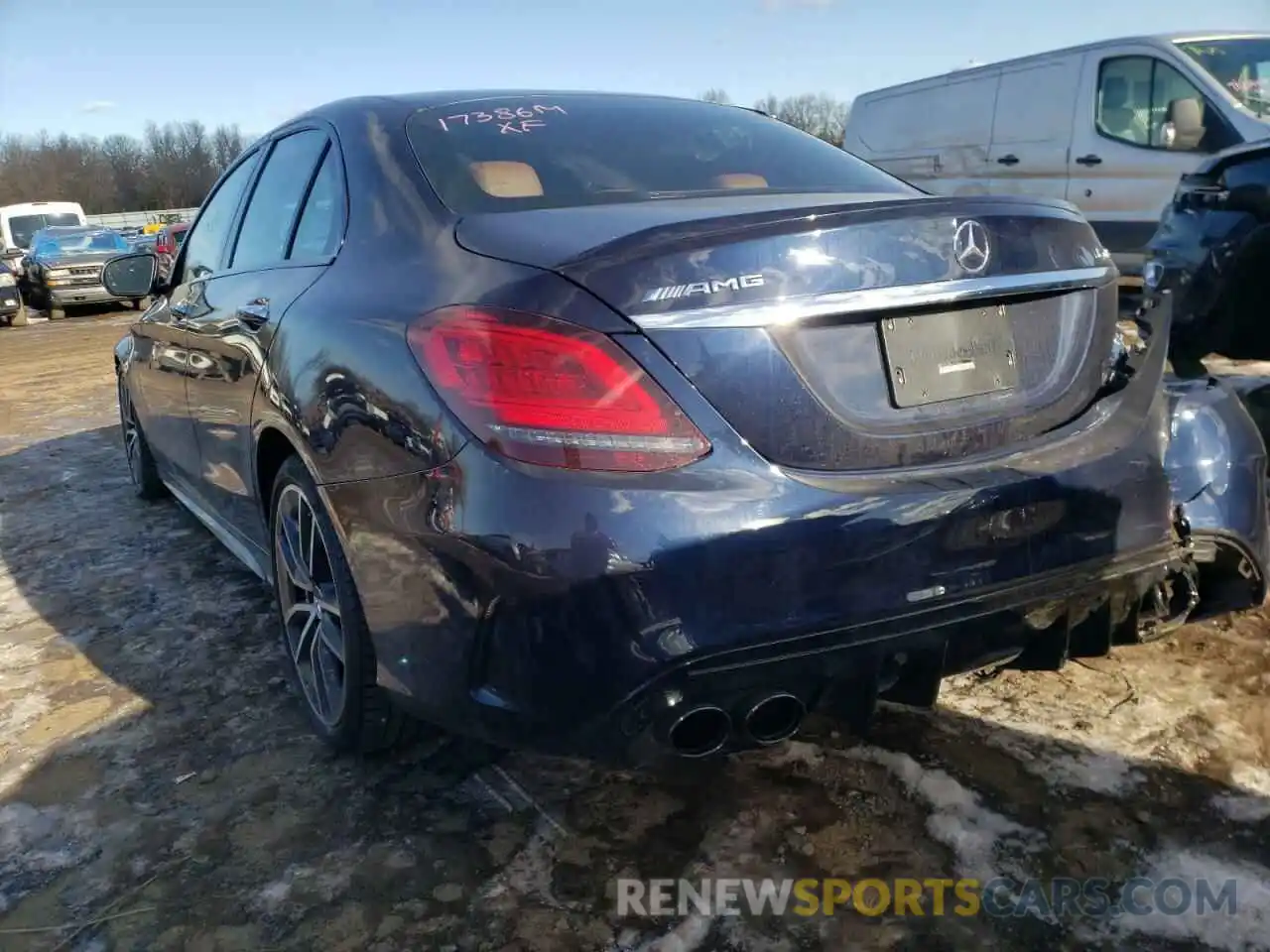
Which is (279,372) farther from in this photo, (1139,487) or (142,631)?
(1139,487)

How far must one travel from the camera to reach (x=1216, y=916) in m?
1.89

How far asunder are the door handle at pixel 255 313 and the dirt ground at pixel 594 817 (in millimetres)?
1036

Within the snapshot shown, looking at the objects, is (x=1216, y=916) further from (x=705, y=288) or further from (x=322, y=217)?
(x=322, y=217)

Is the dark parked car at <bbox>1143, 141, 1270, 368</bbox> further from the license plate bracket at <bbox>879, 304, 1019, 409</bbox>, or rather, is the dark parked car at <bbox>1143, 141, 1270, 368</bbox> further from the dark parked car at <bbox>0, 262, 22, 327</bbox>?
the dark parked car at <bbox>0, 262, 22, 327</bbox>

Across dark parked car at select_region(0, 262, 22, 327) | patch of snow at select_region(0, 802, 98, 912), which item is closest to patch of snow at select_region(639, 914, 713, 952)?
patch of snow at select_region(0, 802, 98, 912)

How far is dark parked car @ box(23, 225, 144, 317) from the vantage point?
19.0 m

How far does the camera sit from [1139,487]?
6.84 feet

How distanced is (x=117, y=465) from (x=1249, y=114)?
788 cm

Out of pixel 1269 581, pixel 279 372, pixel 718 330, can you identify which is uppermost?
pixel 718 330

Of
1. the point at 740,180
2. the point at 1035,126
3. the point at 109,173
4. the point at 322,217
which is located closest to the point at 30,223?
the point at 1035,126

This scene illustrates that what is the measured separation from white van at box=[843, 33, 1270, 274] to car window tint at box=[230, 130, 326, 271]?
630 cm

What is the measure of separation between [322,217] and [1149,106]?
795 cm

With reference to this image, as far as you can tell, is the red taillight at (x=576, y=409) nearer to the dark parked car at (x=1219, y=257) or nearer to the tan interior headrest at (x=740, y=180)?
the tan interior headrest at (x=740, y=180)

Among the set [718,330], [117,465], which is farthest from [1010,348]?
[117,465]
